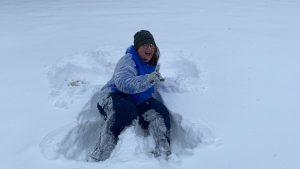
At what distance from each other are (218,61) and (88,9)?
13.0 feet

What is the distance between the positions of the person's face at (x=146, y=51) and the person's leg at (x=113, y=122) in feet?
1.36

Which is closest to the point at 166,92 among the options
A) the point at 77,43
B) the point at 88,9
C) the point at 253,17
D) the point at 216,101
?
the point at 216,101

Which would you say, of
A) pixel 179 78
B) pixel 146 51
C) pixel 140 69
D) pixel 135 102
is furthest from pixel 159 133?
pixel 179 78

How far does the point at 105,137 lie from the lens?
3980 millimetres

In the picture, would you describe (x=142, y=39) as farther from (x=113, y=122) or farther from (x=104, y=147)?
(x=104, y=147)

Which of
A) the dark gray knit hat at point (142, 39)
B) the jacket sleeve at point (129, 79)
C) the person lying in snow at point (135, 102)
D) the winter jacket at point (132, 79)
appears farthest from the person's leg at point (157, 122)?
the dark gray knit hat at point (142, 39)

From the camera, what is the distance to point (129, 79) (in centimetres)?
414

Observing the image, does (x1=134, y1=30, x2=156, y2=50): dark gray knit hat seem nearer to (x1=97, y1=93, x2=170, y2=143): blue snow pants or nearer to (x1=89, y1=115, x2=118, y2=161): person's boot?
(x1=97, y1=93, x2=170, y2=143): blue snow pants

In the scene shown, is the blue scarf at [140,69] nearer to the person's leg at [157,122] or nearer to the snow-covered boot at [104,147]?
the person's leg at [157,122]

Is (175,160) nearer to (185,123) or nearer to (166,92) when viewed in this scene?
(185,123)

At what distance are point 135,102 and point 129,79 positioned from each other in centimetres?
35

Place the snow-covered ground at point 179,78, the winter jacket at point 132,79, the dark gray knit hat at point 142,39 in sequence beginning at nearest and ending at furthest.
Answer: the snow-covered ground at point 179,78 → the winter jacket at point 132,79 → the dark gray knit hat at point 142,39

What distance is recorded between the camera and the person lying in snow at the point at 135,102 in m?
3.99

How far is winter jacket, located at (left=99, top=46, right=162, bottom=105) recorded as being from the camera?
13.5 feet
